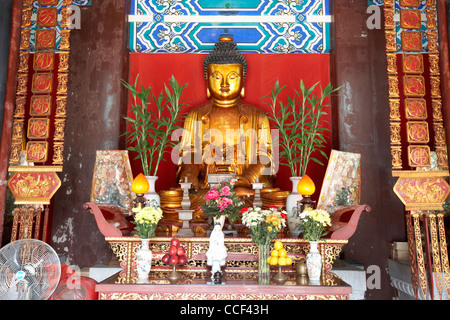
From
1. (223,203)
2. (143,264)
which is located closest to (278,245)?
(223,203)

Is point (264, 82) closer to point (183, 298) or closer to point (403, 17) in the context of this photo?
point (403, 17)

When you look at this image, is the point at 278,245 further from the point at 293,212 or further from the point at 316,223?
the point at 293,212

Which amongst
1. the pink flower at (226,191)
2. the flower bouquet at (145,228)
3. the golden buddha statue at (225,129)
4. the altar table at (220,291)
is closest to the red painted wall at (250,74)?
the golden buddha statue at (225,129)

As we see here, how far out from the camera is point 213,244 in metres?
3.33

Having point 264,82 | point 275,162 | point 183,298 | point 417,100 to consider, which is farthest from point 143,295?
point 264,82

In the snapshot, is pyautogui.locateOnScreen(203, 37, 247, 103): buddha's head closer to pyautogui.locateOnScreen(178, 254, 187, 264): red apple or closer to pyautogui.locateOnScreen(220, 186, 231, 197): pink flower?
pyautogui.locateOnScreen(220, 186, 231, 197): pink flower

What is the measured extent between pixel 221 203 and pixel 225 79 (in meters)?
2.46

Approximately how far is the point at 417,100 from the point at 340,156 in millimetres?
956

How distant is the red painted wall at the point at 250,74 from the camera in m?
5.63

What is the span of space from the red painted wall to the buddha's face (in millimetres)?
255

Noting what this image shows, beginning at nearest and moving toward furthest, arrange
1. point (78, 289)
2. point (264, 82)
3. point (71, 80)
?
point (78, 289)
point (71, 80)
point (264, 82)

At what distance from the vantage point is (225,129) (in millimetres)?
5621

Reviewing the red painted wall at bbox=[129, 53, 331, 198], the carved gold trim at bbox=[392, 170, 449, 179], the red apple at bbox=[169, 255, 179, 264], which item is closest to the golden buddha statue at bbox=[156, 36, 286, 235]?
the red painted wall at bbox=[129, 53, 331, 198]

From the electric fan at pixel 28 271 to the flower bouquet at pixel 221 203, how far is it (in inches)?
53.1
